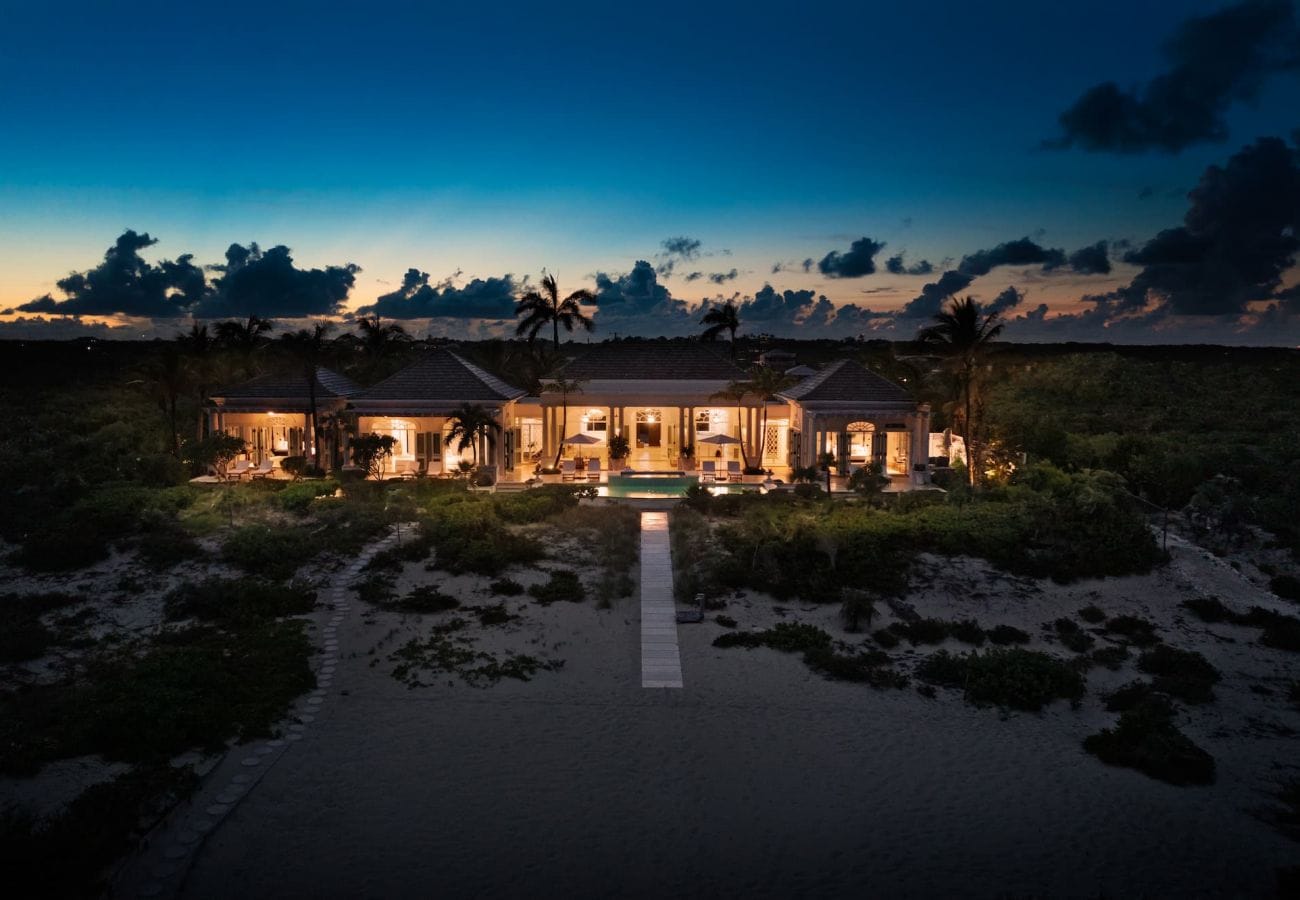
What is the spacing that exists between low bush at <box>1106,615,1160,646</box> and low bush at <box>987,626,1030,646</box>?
2.01 m

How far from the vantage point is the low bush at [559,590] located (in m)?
17.7

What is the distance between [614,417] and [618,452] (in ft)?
6.90

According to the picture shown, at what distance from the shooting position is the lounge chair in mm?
28547

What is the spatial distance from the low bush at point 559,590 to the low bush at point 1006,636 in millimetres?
8293

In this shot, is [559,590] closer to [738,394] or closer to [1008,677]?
[1008,677]

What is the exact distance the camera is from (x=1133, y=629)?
16.8m

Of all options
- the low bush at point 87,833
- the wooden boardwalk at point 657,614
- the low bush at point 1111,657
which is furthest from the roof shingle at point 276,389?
the low bush at point 1111,657

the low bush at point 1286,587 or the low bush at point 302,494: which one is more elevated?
the low bush at point 302,494

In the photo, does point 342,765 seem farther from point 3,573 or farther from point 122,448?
point 122,448

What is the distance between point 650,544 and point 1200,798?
12.6m

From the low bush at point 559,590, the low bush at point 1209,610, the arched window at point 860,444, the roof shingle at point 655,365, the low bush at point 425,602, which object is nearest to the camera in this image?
the low bush at point 425,602

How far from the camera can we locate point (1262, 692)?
14312 millimetres

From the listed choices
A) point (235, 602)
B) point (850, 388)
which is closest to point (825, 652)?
point (235, 602)

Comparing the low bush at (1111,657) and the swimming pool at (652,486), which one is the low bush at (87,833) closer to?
the low bush at (1111,657)
